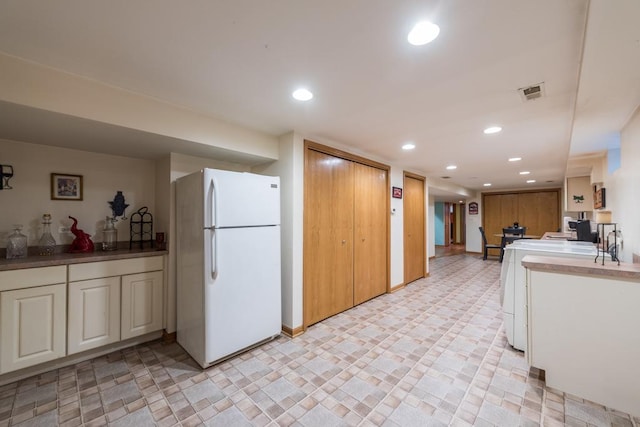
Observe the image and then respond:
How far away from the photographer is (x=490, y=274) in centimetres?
569

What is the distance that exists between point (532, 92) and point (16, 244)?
4305mm

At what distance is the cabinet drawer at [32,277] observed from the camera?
188cm

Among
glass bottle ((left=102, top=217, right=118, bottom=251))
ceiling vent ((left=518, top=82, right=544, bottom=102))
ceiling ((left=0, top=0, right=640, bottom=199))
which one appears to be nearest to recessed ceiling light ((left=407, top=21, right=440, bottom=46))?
ceiling ((left=0, top=0, right=640, bottom=199))

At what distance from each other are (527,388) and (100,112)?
3.65 m

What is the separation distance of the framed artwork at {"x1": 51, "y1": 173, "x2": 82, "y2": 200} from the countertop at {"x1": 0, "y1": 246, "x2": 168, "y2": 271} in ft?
1.80

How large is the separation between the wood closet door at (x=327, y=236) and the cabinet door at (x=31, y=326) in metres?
2.11

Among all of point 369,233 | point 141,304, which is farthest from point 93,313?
point 369,233

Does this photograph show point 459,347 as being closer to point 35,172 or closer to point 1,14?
point 1,14

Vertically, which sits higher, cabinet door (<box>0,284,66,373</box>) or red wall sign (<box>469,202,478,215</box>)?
red wall sign (<box>469,202,478,215</box>)

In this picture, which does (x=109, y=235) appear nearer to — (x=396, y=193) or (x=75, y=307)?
(x=75, y=307)

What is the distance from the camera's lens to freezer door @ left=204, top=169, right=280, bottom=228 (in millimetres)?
2178

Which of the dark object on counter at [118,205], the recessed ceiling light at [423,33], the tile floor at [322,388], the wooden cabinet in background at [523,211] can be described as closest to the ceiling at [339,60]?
the recessed ceiling light at [423,33]

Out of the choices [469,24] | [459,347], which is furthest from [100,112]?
[459,347]

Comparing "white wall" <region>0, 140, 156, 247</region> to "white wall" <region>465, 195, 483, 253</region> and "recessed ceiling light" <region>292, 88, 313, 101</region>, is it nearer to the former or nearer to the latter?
"recessed ceiling light" <region>292, 88, 313, 101</region>
